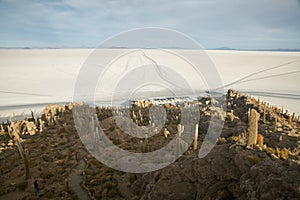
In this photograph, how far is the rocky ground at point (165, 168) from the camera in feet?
15.5

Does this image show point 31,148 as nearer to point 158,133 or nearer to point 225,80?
point 158,133

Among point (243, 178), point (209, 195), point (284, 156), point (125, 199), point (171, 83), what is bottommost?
point (125, 199)

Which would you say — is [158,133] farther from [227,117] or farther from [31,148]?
[31,148]

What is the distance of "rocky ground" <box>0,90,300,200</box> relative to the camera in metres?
4.73

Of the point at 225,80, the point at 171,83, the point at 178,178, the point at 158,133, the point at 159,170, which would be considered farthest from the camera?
the point at 225,80

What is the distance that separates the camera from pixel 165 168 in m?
6.57

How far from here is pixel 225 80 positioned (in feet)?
127

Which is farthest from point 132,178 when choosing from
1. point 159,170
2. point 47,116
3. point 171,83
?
point 171,83

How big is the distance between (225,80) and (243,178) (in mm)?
35899

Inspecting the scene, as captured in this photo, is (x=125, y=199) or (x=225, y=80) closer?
(x=125, y=199)

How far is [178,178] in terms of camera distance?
601cm

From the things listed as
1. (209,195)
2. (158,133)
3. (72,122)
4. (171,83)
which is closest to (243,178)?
(209,195)

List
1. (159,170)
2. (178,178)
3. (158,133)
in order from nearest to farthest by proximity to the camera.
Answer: (178,178), (159,170), (158,133)

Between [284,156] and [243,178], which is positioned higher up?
[284,156]
